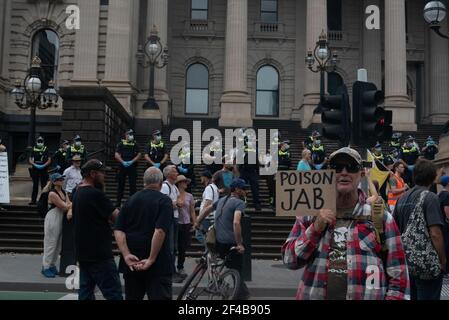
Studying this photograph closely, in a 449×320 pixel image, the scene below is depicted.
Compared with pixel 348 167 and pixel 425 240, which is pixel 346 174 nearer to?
pixel 348 167

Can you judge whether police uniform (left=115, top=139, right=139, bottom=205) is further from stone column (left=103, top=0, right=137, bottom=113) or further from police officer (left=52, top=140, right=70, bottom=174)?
stone column (left=103, top=0, right=137, bottom=113)

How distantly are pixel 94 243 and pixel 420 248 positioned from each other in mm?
3477

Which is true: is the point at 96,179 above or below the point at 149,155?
below

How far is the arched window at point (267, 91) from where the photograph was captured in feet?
125

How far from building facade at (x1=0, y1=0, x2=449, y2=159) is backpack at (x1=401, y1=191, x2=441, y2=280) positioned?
23.7 m

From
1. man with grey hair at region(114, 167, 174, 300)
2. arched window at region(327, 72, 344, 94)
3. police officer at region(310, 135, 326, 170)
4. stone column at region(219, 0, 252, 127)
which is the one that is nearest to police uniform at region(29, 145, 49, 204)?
police officer at region(310, 135, 326, 170)

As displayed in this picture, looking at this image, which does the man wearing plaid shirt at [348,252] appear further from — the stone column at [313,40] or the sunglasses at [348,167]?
the stone column at [313,40]

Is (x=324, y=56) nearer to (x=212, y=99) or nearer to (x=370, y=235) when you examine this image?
(x=212, y=99)

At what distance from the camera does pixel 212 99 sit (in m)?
37.8

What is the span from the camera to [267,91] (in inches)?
1513

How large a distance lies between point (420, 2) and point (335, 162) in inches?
1608

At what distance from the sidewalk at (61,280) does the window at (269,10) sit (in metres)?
29.0

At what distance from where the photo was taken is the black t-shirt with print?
6.04 metres

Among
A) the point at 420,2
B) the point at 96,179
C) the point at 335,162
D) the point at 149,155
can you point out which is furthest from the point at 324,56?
the point at 335,162
